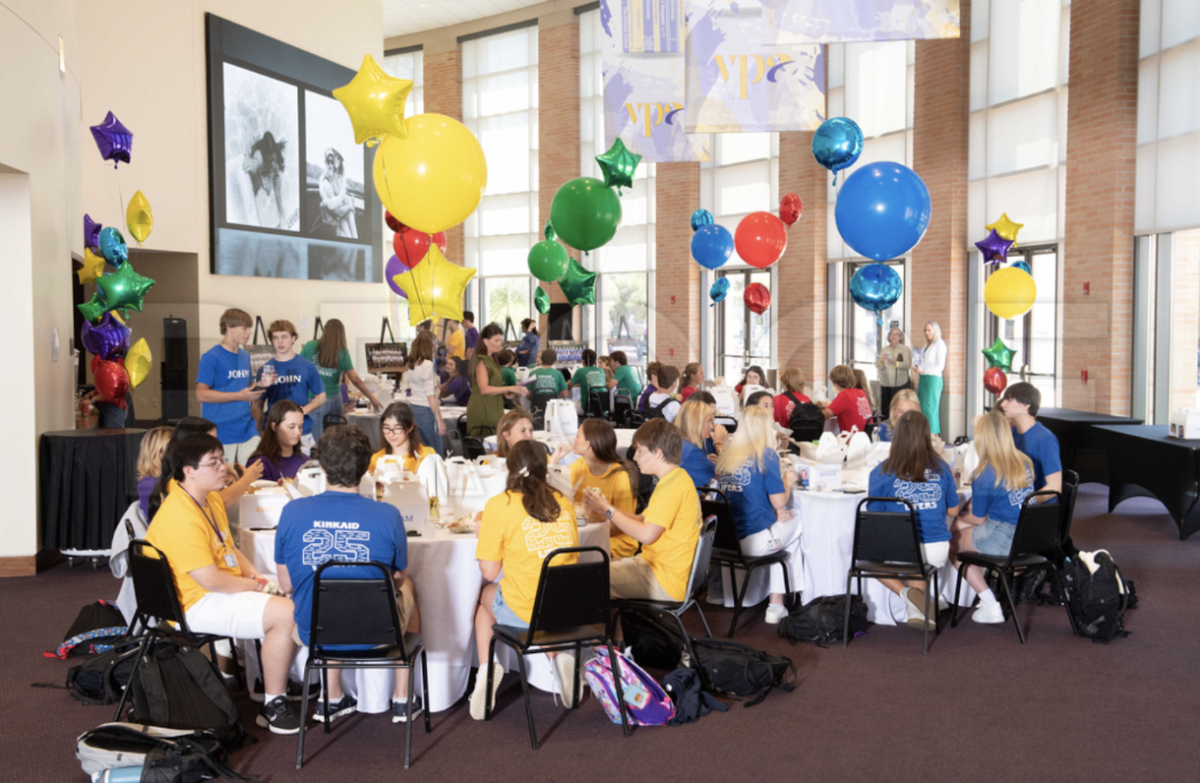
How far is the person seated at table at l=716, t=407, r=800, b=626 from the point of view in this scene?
5035 mm

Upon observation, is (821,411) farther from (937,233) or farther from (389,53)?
(389,53)

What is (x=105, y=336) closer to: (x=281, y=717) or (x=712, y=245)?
(x=281, y=717)

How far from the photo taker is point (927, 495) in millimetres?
4859

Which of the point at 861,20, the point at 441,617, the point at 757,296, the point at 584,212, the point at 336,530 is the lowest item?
the point at 441,617

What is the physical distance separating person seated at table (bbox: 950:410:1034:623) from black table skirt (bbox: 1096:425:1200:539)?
2.65 metres

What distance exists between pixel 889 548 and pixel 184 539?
3.15 meters

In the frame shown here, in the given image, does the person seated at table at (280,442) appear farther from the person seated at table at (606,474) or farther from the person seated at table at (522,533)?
the person seated at table at (522,533)

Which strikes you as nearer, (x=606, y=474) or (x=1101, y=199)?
(x=606, y=474)

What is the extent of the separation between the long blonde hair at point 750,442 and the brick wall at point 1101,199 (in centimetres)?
559

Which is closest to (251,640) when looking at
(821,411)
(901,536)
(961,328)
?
(901,536)

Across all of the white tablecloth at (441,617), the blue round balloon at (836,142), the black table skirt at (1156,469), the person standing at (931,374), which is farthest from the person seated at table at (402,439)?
the person standing at (931,374)

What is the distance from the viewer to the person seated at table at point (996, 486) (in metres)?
4.97

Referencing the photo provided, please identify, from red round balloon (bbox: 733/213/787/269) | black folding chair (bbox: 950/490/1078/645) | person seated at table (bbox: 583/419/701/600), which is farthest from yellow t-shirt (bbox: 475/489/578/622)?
red round balloon (bbox: 733/213/787/269)

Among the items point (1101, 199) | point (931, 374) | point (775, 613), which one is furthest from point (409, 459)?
point (1101, 199)
